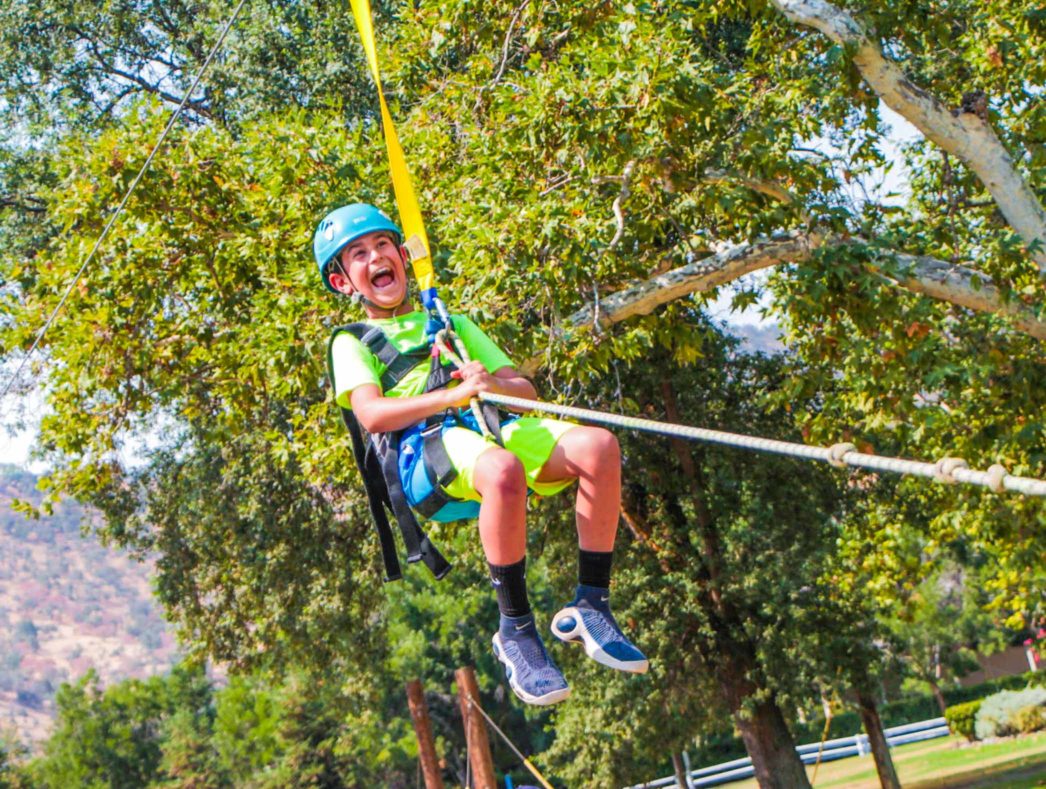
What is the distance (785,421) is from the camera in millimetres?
17859

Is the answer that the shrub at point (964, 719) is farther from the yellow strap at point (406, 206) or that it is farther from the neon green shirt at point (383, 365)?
the neon green shirt at point (383, 365)

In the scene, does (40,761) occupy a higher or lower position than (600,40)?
higher

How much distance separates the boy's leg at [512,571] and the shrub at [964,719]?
3636cm

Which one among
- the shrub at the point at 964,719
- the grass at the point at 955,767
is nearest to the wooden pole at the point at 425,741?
the grass at the point at 955,767

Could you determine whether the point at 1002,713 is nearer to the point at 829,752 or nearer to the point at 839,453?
the point at 829,752

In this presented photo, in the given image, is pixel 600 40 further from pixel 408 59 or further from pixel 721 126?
pixel 408 59

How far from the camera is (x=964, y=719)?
3800cm

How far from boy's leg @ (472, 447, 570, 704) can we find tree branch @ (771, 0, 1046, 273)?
6143mm

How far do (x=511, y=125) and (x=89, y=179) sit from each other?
362cm

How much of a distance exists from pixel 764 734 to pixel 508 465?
49.8ft

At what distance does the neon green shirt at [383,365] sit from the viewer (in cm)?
434

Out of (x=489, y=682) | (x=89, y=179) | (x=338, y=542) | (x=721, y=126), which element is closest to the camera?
(x=721, y=126)

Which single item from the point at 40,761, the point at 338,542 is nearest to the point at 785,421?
the point at 338,542

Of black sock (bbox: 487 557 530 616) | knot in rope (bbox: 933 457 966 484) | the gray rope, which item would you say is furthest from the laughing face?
knot in rope (bbox: 933 457 966 484)
